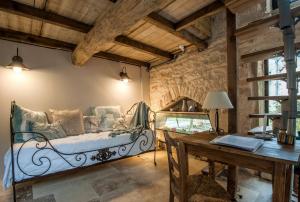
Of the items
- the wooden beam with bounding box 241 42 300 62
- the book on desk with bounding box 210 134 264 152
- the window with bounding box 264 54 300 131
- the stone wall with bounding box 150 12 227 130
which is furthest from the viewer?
the stone wall with bounding box 150 12 227 130

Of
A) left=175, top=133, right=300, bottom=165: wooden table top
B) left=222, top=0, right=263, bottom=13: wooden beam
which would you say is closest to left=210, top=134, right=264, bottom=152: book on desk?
left=175, top=133, right=300, bottom=165: wooden table top

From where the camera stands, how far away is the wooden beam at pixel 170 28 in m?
2.37

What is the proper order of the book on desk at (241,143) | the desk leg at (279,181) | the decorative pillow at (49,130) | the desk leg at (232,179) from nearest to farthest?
the desk leg at (279,181), the book on desk at (241,143), the desk leg at (232,179), the decorative pillow at (49,130)

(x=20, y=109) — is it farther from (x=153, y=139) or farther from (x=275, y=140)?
(x=275, y=140)

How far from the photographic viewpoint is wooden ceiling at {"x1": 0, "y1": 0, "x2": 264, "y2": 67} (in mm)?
2158

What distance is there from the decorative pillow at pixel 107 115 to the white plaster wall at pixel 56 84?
10.2 inches

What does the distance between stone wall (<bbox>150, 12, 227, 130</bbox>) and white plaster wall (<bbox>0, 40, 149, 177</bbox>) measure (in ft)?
2.18

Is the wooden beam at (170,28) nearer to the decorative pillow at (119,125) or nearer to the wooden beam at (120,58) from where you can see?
the wooden beam at (120,58)

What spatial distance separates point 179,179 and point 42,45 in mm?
3276

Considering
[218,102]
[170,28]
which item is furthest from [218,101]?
[170,28]

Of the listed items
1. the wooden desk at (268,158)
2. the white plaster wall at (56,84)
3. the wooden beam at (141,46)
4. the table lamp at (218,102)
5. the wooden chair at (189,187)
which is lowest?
the wooden chair at (189,187)

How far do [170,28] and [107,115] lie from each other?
6.72ft

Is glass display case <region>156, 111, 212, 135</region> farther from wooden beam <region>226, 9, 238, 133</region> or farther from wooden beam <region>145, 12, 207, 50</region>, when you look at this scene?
wooden beam <region>145, 12, 207, 50</region>

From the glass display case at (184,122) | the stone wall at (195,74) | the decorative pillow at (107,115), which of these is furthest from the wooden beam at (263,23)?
the decorative pillow at (107,115)
